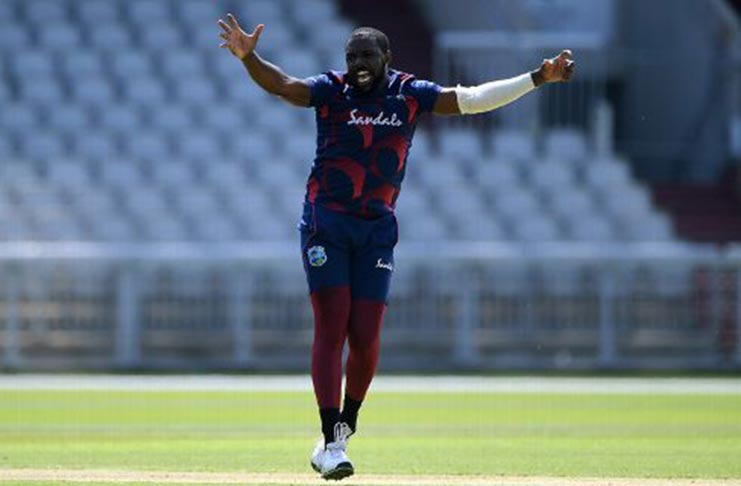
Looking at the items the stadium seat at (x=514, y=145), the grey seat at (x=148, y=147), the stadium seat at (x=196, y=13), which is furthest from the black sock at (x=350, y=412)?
the stadium seat at (x=196, y=13)

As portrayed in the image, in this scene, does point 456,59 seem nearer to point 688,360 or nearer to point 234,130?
point 234,130

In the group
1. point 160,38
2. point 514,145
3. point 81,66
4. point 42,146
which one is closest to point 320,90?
point 42,146

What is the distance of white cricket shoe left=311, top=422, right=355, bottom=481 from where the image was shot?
10281 mm

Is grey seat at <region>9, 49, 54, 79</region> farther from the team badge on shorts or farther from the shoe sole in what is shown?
the shoe sole

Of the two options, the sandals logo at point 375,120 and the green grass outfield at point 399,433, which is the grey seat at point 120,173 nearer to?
the green grass outfield at point 399,433

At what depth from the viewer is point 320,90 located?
1061 centimetres

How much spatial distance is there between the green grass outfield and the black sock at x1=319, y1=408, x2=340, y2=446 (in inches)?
30.2

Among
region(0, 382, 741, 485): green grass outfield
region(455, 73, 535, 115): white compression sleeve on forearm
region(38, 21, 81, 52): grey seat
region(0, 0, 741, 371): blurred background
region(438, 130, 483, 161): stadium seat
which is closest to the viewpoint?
region(455, 73, 535, 115): white compression sleeve on forearm

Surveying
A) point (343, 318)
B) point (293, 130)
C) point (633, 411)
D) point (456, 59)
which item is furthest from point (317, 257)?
point (456, 59)

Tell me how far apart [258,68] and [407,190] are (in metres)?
15.2

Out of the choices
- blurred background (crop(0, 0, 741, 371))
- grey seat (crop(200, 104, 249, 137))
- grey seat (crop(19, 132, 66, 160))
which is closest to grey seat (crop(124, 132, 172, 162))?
blurred background (crop(0, 0, 741, 371))

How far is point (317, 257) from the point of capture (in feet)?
34.8

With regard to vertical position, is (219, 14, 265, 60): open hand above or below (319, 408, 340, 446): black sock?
above

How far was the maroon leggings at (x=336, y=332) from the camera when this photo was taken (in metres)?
10.6
